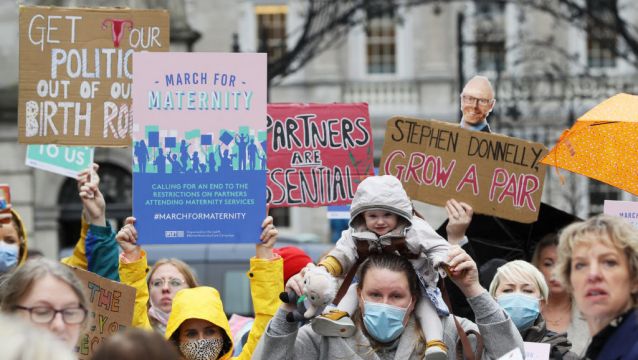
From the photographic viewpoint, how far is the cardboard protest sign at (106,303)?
6328 mm

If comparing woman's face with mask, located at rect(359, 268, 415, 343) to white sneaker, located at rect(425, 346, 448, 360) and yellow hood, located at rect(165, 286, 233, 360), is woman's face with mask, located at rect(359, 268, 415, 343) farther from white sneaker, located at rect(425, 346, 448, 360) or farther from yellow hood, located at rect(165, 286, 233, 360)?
yellow hood, located at rect(165, 286, 233, 360)

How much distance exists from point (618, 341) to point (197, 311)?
2.17 meters

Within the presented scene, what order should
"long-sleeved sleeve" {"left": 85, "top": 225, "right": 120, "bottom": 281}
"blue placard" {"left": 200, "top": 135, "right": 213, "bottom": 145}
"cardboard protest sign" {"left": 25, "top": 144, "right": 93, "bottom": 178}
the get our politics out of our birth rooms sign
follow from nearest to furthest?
1. the get our politics out of our birth rooms sign
2. "blue placard" {"left": 200, "top": 135, "right": 213, "bottom": 145}
3. "long-sleeved sleeve" {"left": 85, "top": 225, "right": 120, "bottom": 281}
4. "cardboard protest sign" {"left": 25, "top": 144, "right": 93, "bottom": 178}

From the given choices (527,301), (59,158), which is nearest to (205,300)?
(527,301)

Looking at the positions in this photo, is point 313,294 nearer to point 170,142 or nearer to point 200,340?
point 200,340

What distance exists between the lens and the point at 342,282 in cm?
575

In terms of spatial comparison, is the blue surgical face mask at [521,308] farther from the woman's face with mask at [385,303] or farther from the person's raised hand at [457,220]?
the woman's face with mask at [385,303]

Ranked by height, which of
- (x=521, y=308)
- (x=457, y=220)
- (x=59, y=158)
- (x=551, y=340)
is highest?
(x=59, y=158)

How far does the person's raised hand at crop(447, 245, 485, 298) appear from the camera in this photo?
5477 mm

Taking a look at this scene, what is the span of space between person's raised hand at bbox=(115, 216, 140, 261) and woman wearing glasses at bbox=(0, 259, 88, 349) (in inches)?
57.7

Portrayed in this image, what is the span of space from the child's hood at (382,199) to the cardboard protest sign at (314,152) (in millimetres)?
1921

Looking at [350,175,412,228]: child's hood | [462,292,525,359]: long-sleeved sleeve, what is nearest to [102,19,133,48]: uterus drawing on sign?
[350,175,412,228]: child's hood

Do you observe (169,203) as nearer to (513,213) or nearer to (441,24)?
(513,213)

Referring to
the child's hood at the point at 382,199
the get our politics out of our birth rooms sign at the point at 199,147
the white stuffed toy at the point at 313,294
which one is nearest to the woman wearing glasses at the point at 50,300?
the white stuffed toy at the point at 313,294
